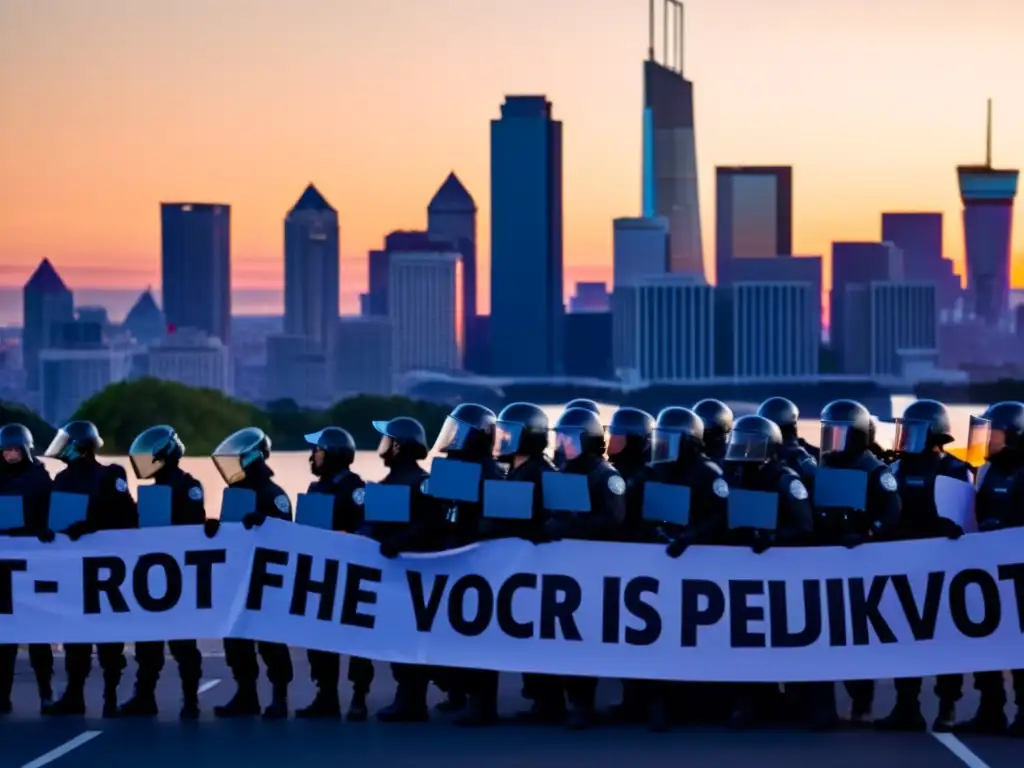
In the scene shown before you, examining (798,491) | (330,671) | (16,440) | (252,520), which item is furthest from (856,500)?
(16,440)

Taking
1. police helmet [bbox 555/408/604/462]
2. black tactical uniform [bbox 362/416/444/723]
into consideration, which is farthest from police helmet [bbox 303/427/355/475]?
police helmet [bbox 555/408/604/462]

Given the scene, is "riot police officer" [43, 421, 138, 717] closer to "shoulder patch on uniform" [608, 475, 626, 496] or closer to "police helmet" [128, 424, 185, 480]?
"police helmet" [128, 424, 185, 480]

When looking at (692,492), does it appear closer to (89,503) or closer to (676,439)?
(676,439)

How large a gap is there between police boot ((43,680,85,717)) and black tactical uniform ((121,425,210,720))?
12.9 inches

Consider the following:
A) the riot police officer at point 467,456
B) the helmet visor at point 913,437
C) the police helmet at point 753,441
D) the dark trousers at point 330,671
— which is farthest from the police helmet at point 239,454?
the helmet visor at point 913,437

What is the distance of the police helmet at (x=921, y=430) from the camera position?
15430 millimetres

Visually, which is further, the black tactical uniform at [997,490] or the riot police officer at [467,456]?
the riot police officer at [467,456]

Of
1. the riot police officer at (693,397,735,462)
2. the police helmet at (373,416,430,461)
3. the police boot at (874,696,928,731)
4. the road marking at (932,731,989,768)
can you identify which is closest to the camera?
the road marking at (932,731,989,768)

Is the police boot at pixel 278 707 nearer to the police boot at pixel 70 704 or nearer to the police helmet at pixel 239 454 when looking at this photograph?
the police boot at pixel 70 704

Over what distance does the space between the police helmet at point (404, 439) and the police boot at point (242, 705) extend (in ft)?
5.92

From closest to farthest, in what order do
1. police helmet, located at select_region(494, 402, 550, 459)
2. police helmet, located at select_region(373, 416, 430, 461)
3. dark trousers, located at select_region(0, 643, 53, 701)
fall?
police helmet, located at select_region(494, 402, 550, 459) < police helmet, located at select_region(373, 416, 430, 461) < dark trousers, located at select_region(0, 643, 53, 701)

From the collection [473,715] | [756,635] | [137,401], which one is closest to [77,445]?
[473,715]

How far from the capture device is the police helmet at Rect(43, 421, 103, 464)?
15930 millimetres

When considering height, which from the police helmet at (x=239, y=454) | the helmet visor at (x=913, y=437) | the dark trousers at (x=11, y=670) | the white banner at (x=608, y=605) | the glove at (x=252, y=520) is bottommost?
the dark trousers at (x=11, y=670)
